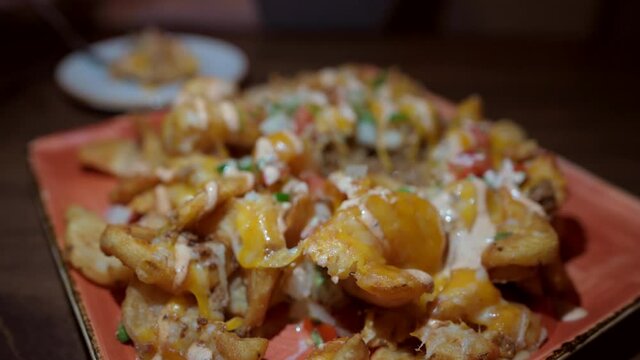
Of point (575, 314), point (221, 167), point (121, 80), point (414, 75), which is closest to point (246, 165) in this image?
point (221, 167)

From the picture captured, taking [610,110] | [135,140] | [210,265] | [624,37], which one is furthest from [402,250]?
[624,37]

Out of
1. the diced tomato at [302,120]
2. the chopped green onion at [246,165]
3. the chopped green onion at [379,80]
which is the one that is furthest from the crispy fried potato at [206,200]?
the chopped green onion at [379,80]

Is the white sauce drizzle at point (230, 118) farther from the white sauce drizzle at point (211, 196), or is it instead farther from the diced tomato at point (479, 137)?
the diced tomato at point (479, 137)

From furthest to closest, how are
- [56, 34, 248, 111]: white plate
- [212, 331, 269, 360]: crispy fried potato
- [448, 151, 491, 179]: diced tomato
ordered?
[56, 34, 248, 111]: white plate → [448, 151, 491, 179]: diced tomato → [212, 331, 269, 360]: crispy fried potato

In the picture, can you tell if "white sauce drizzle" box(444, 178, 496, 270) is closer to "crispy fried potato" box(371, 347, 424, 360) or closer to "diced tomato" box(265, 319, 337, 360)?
"crispy fried potato" box(371, 347, 424, 360)

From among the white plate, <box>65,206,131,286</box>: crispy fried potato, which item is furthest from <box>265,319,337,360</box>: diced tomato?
the white plate
